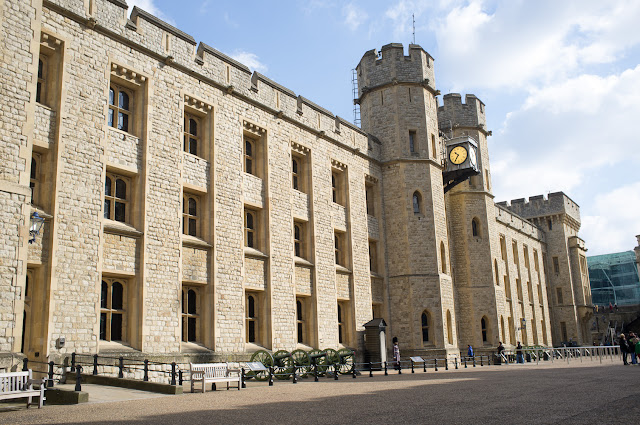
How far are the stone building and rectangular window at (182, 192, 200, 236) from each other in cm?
5

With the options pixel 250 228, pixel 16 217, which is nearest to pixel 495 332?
pixel 250 228

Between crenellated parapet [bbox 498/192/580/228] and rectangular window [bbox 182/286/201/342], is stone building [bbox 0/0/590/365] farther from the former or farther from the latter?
crenellated parapet [bbox 498/192/580/228]

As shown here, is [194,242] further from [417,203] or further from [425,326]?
[417,203]

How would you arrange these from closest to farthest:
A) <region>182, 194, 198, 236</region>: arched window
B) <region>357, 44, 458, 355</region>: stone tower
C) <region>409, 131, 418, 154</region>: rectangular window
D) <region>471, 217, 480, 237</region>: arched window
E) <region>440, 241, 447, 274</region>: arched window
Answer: <region>182, 194, 198, 236</region>: arched window, <region>357, 44, 458, 355</region>: stone tower, <region>440, 241, 447, 274</region>: arched window, <region>409, 131, 418, 154</region>: rectangular window, <region>471, 217, 480, 237</region>: arched window

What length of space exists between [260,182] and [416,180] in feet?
31.3

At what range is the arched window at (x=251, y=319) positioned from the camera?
65.2ft

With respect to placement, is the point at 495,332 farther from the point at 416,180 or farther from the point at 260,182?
the point at 260,182


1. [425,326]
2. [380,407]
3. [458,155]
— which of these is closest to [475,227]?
[458,155]

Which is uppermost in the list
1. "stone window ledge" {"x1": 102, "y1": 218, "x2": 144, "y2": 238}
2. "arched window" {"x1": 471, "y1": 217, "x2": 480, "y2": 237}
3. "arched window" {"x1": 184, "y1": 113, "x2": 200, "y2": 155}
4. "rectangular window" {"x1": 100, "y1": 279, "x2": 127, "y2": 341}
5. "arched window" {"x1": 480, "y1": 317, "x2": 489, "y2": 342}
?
"arched window" {"x1": 184, "y1": 113, "x2": 200, "y2": 155}

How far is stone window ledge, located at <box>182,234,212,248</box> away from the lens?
17622mm

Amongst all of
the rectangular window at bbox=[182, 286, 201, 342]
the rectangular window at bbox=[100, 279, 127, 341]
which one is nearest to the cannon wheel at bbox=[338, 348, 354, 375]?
the rectangular window at bbox=[182, 286, 201, 342]

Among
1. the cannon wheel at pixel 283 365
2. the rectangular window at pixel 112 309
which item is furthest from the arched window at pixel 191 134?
the cannon wheel at pixel 283 365

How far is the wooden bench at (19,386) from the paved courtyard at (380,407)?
0.90 ft

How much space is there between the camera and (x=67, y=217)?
14.4 m
